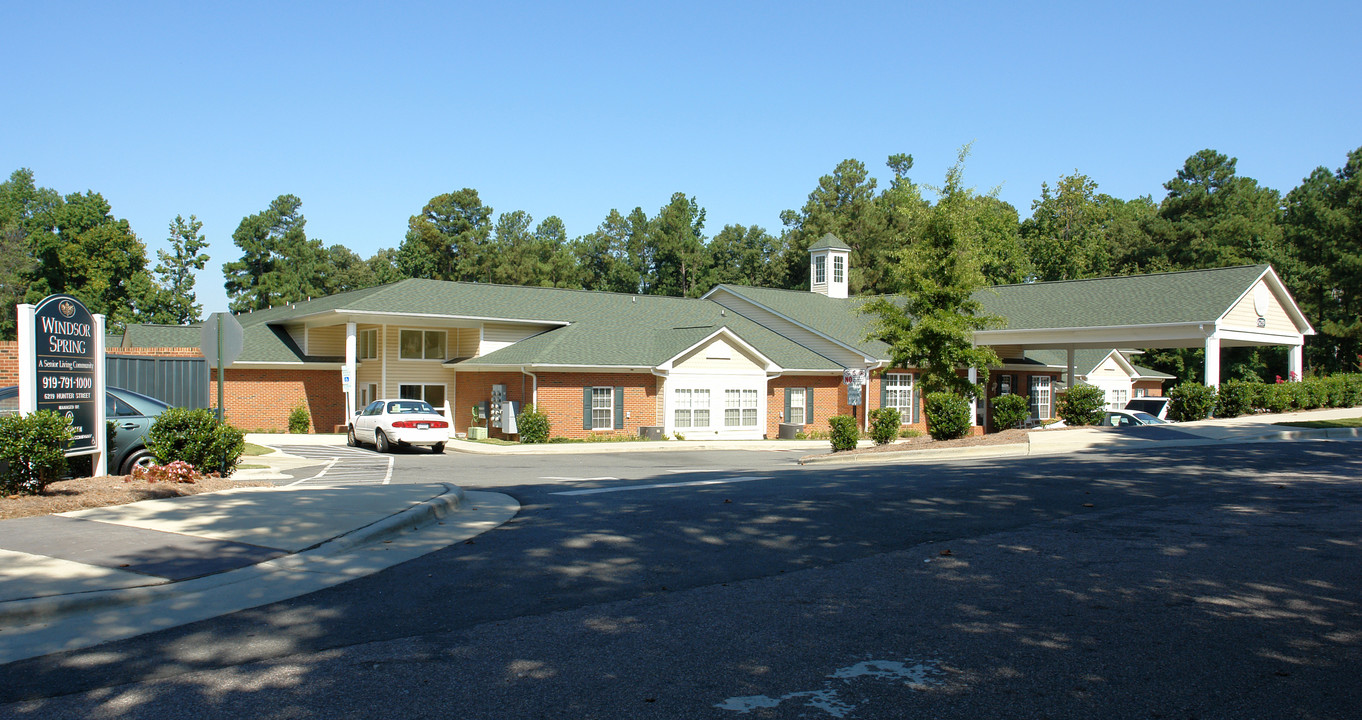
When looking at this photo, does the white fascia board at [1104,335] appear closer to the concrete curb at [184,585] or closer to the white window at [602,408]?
the white window at [602,408]

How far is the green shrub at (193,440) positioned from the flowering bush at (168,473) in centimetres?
52

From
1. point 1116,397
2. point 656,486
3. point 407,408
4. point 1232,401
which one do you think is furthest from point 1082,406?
point 1116,397

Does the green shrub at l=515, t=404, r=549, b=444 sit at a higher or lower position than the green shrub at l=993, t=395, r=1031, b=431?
lower

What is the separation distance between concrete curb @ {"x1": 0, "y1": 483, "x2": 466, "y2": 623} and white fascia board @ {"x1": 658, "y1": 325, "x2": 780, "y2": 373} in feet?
75.2

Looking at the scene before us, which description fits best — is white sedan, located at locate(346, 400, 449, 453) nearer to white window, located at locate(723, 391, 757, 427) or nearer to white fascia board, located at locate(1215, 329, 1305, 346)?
white window, located at locate(723, 391, 757, 427)

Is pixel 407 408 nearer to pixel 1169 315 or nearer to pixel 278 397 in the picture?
pixel 278 397

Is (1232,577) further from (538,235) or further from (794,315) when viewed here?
(538,235)

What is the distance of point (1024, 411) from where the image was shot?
1115 inches

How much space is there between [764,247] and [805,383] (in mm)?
48824

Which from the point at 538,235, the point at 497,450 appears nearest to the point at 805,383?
the point at 497,450

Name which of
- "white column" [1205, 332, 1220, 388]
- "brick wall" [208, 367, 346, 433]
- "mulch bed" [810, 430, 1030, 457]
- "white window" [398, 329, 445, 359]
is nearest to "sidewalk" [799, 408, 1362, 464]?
"mulch bed" [810, 430, 1030, 457]

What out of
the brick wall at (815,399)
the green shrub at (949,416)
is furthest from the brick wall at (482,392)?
the green shrub at (949,416)

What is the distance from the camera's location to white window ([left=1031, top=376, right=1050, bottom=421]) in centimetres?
4516

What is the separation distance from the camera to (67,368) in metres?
12.2
